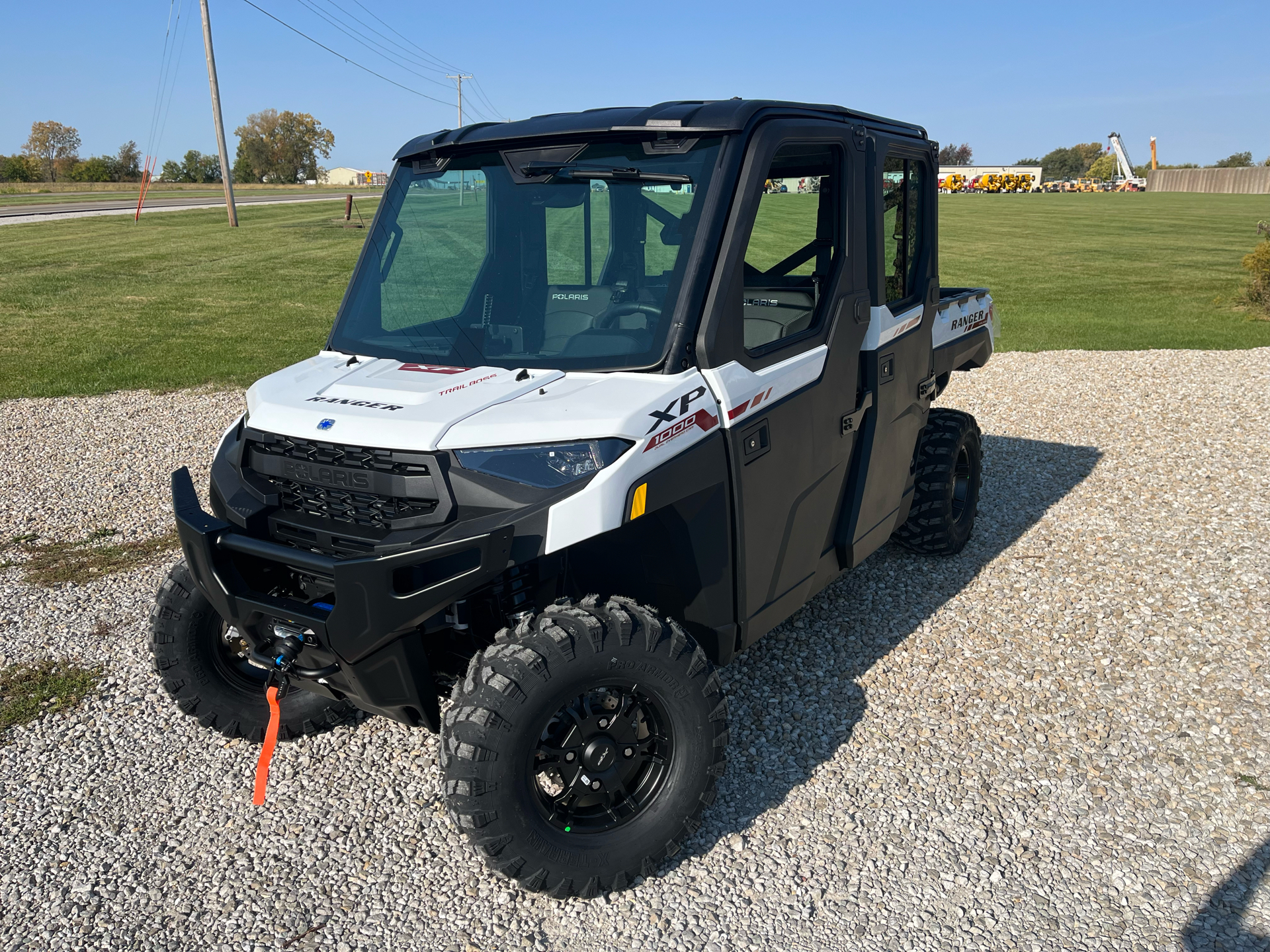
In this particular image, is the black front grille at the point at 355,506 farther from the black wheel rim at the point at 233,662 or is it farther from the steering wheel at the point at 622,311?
the black wheel rim at the point at 233,662

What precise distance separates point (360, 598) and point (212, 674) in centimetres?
156

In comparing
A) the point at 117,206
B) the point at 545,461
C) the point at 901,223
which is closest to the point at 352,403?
the point at 545,461

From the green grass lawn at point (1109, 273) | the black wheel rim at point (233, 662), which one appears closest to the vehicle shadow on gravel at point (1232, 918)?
the black wheel rim at point (233, 662)

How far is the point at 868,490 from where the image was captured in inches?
171

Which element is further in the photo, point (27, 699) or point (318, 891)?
point (27, 699)

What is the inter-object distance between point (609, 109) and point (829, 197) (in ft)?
3.50

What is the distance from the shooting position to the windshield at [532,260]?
3283 millimetres

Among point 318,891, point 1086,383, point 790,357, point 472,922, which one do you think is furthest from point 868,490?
point 1086,383

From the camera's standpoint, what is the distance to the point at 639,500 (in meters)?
2.95

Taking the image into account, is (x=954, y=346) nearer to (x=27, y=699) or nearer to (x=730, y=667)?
(x=730, y=667)

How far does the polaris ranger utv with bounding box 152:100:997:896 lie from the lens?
2.85 metres

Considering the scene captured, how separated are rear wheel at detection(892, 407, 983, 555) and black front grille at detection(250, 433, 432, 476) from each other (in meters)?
3.19

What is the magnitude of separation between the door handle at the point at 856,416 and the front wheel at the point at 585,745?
1.36 m

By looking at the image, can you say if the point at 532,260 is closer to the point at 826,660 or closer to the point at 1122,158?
the point at 826,660
